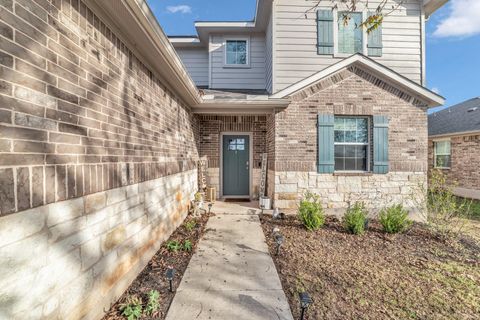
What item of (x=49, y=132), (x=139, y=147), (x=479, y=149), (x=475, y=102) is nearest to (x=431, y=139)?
(x=479, y=149)

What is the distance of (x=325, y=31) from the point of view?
654 centimetres

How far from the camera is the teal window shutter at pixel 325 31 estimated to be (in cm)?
648

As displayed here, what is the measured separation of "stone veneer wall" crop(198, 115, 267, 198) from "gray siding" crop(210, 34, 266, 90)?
1438mm

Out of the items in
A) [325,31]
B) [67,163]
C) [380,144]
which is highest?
[325,31]

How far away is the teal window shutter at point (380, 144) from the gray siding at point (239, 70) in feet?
12.5

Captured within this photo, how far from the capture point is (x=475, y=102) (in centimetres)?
1083

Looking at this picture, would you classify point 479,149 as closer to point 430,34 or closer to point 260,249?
point 430,34

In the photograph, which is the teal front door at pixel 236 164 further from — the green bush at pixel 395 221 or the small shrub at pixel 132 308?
the small shrub at pixel 132 308

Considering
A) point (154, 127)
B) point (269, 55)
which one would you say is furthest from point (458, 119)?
point (154, 127)

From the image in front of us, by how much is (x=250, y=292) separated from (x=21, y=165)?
236 centimetres

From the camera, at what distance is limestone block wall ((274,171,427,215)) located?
5.72m

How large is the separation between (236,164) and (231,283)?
4.87 m

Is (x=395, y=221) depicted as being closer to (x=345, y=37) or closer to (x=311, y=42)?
(x=311, y=42)

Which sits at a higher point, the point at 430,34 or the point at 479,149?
the point at 430,34
